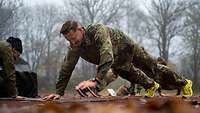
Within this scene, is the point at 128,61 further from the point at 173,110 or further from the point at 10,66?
the point at 173,110

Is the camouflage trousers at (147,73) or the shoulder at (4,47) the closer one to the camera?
the shoulder at (4,47)

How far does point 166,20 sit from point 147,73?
43.4 m

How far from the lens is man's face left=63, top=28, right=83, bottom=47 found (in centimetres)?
626

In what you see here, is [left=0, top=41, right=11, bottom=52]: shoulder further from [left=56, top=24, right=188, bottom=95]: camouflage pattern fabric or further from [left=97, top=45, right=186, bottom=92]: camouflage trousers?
[left=97, top=45, right=186, bottom=92]: camouflage trousers

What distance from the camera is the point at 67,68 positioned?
24.3 ft

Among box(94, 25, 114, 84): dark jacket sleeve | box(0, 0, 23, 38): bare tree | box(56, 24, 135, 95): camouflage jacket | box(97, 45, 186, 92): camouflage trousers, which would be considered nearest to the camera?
box(94, 25, 114, 84): dark jacket sleeve

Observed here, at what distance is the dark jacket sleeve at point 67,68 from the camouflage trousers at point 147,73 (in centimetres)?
90

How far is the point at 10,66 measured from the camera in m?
7.31

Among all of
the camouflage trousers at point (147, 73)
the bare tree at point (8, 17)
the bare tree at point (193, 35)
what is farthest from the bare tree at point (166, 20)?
the camouflage trousers at point (147, 73)

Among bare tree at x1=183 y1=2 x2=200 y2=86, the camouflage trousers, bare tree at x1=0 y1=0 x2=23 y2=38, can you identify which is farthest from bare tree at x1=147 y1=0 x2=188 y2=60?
the camouflage trousers

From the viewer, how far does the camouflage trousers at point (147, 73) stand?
7992mm

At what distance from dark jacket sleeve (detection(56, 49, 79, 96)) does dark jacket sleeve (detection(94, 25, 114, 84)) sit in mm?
733

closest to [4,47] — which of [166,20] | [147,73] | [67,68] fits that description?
[67,68]

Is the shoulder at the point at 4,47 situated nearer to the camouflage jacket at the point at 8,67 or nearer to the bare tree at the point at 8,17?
the camouflage jacket at the point at 8,67
